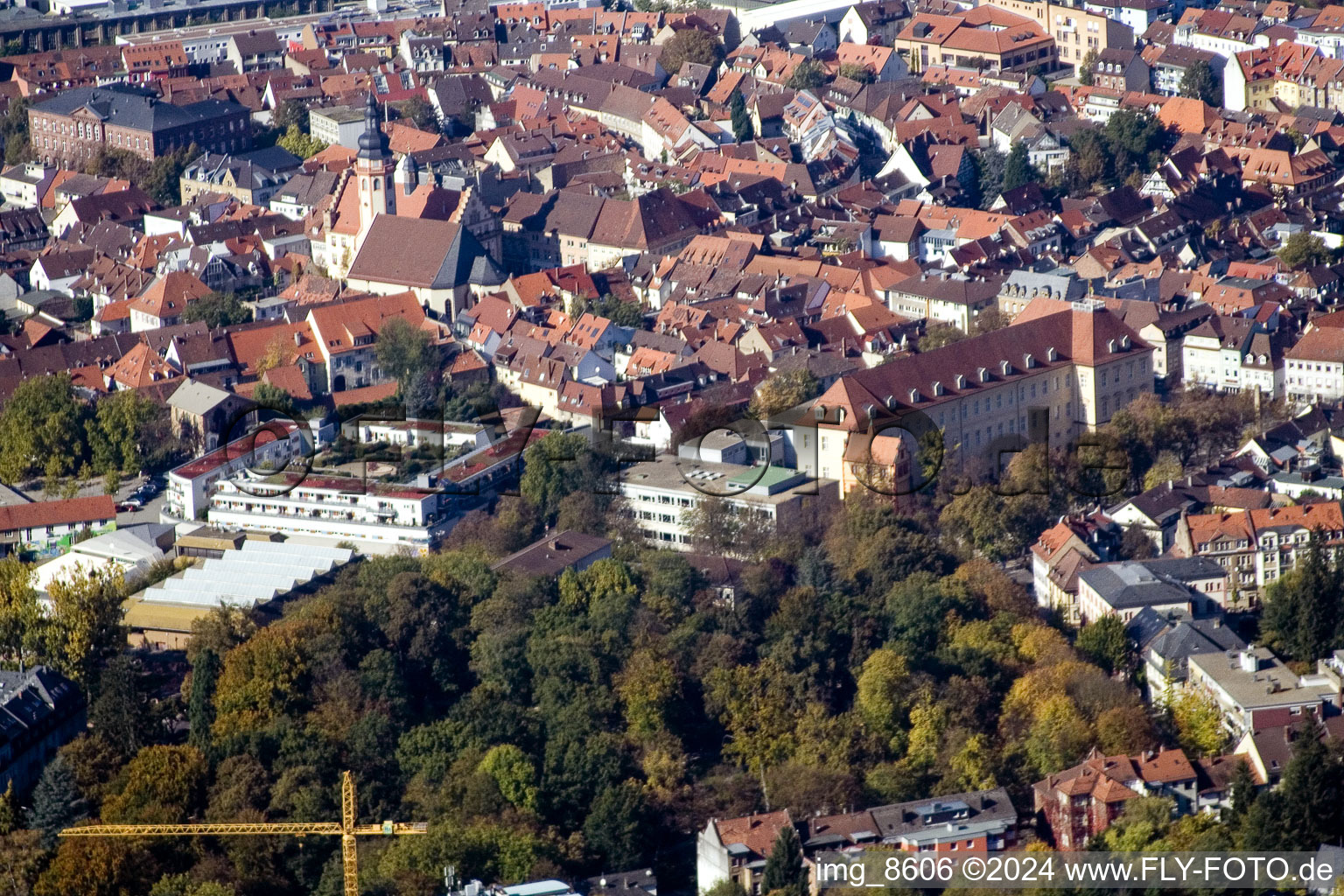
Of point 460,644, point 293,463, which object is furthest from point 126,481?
point 460,644

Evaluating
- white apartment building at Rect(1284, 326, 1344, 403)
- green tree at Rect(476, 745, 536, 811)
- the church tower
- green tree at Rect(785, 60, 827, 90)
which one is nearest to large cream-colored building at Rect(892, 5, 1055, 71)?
green tree at Rect(785, 60, 827, 90)

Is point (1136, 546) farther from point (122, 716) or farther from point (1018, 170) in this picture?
point (1018, 170)

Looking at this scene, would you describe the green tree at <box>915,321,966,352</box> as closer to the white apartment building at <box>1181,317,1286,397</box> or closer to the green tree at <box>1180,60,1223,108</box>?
the white apartment building at <box>1181,317,1286,397</box>

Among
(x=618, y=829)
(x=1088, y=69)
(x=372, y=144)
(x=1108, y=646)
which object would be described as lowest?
(x=1088, y=69)

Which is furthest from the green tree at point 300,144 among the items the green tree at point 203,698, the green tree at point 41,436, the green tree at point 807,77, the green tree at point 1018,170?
the green tree at point 203,698

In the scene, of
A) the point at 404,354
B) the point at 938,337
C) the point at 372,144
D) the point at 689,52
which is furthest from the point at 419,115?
the point at 938,337

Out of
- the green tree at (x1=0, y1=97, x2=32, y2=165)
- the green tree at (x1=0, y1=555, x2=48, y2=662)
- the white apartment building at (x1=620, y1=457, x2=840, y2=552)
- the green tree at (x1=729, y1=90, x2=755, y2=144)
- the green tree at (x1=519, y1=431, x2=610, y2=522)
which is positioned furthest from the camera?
the green tree at (x1=0, y1=97, x2=32, y2=165)

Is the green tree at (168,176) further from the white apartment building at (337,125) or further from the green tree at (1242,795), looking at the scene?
the green tree at (1242,795)
